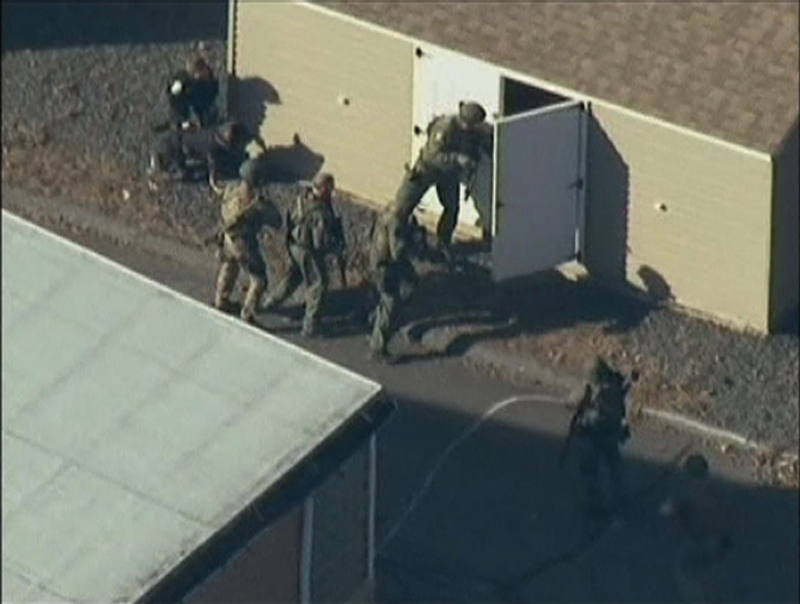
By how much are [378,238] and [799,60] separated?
3944 mm

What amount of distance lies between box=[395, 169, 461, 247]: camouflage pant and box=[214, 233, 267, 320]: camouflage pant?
1292 mm

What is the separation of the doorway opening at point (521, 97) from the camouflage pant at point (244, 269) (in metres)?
2.52

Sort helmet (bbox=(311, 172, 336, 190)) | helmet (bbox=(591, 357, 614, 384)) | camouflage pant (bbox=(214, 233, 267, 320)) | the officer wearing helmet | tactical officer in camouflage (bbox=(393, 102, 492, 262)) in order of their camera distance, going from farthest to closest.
Answer: the officer wearing helmet < tactical officer in camouflage (bbox=(393, 102, 492, 262)) < camouflage pant (bbox=(214, 233, 267, 320)) < helmet (bbox=(311, 172, 336, 190)) < helmet (bbox=(591, 357, 614, 384))

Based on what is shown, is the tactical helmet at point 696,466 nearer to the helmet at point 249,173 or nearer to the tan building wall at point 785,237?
the tan building wall at point 785,237

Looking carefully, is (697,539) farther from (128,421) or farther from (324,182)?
(128,421)

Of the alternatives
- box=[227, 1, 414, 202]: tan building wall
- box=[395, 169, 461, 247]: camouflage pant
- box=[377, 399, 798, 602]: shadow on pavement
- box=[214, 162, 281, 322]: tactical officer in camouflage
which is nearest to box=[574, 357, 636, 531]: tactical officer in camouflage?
box=[377, 399, 798, 602]: shadow on pavement

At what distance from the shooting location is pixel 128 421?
3219cm

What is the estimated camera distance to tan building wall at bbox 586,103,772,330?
38906mm

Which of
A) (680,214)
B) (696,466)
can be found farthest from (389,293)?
(696,466)

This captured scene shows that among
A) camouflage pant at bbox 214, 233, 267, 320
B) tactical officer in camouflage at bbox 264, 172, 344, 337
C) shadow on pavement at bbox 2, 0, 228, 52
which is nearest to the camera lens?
tactical officer in camouflage at bbox 264, 172, 344, 337

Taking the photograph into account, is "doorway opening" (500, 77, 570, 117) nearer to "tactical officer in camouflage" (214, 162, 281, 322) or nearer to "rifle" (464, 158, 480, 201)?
"rifle" (464, 158, 480, 201)

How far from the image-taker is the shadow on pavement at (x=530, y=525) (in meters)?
36.8

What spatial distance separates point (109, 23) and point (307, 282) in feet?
18.0

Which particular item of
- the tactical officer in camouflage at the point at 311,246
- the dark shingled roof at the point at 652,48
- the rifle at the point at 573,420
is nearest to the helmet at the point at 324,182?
the tactical officer in camouflage at the point at 311,246
